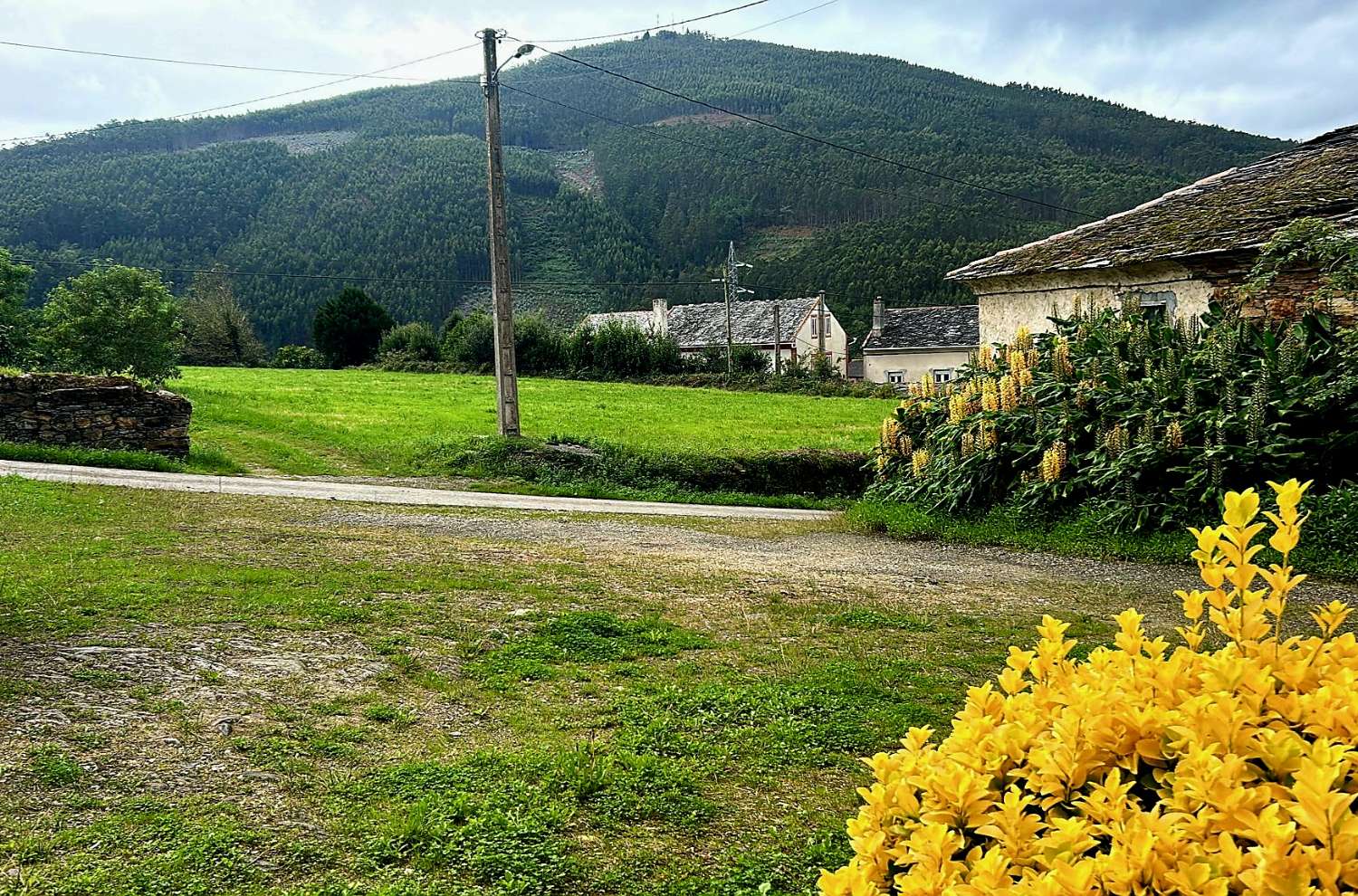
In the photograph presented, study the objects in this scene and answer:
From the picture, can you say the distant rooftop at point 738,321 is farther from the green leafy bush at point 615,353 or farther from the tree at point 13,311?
the tree at point 13,311

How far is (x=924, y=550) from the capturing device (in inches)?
424

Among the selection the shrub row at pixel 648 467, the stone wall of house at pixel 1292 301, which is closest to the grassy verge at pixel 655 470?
the shrub row at pixel 648 467

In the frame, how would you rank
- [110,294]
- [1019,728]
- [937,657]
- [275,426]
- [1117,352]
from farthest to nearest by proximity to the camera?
[110,294] → [275,426] → [1117,352] → [937,657] → [1019,728]

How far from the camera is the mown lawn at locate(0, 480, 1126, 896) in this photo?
329cm

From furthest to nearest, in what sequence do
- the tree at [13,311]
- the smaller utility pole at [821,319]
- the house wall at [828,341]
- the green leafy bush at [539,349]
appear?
the house wall at [828,341], the smaller utility pole at [821,319], the green leafy bush at [539,349], the tree at [13,311]

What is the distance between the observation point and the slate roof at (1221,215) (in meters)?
12.4

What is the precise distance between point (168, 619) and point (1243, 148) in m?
118

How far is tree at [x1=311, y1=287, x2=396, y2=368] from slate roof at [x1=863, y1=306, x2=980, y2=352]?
28.8 meters

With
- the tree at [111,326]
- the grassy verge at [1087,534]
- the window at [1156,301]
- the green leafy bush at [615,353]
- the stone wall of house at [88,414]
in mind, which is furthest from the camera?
the green leafy bush at [615,353]

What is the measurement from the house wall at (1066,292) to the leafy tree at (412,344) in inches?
1448

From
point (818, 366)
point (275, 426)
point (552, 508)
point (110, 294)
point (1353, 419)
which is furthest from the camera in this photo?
point (818, 366)

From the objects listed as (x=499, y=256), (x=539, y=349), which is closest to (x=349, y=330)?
(x=539, y=349)

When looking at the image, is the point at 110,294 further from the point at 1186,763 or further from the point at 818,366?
the point at 818,366

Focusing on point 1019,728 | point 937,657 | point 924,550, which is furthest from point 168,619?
point 924,550
